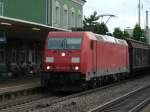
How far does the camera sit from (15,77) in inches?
1320

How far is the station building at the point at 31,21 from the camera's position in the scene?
1300 inches

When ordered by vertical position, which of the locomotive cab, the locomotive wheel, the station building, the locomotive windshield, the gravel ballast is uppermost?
the station building

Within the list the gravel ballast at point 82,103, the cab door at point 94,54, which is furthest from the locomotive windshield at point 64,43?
the gravel ballast at point 82,103

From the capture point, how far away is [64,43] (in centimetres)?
2450

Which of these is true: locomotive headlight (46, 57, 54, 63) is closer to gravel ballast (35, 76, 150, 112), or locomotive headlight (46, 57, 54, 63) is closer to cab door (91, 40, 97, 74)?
cab door (91, 40, 97, 74)

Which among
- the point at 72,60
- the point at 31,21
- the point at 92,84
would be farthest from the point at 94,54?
the point at 31,21

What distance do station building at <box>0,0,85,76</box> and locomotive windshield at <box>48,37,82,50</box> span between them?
373cm

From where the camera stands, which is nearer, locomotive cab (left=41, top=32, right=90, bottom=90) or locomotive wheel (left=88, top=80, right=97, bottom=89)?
locomotive cab (left=41, top=32, right=90, bottom=90)

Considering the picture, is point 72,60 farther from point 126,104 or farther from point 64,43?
point 126,104

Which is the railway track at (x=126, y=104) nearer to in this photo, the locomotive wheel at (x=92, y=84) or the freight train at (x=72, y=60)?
the freight train at (x=72, y=60)

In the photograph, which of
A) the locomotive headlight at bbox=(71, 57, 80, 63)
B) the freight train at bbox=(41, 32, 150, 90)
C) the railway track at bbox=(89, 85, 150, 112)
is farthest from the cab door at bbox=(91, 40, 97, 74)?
the railway track at bbox=(89, 85, 150, 112)

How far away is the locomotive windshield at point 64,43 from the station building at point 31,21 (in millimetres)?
3732

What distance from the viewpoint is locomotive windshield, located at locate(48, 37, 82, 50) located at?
24222 millimetres

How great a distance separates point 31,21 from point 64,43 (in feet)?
43.9
